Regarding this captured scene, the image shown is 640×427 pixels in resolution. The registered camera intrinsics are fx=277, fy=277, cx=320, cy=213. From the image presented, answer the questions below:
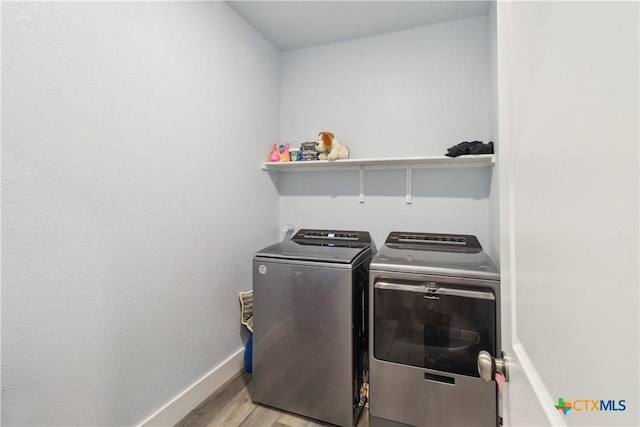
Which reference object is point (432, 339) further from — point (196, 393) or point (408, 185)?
point (196, 393)

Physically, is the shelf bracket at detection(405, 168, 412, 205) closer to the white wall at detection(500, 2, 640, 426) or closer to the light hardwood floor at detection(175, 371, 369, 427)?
the light hardwood floor at detection(175, 371, 369, 427)

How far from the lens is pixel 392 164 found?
222 centimetres

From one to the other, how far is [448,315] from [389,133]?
1.47 metres

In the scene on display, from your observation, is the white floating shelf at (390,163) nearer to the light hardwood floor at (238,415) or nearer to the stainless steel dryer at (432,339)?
the stainless steel dryer at (432,339)

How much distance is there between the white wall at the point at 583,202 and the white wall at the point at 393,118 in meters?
1.75

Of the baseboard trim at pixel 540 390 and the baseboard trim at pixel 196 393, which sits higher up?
the baseboard trim at pixel 540 390

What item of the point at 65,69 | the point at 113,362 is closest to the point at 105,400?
the point at 113,362

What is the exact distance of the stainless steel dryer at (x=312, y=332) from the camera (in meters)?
1.58

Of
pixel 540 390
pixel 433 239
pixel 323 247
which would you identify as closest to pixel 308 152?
pixel 323 247

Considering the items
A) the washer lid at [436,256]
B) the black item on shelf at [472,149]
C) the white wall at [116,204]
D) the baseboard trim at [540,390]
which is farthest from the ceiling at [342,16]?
the baseboard trim at [540,390]

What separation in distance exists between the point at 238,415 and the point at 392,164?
2.01 metres

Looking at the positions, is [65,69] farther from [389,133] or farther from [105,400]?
[389,133]

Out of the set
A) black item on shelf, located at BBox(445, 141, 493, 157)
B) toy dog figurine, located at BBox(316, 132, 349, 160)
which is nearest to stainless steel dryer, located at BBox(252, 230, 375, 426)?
toy dog figurine, located at BBox(316, 132, 349, 160)

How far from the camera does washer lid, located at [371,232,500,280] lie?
1430 millimetres
